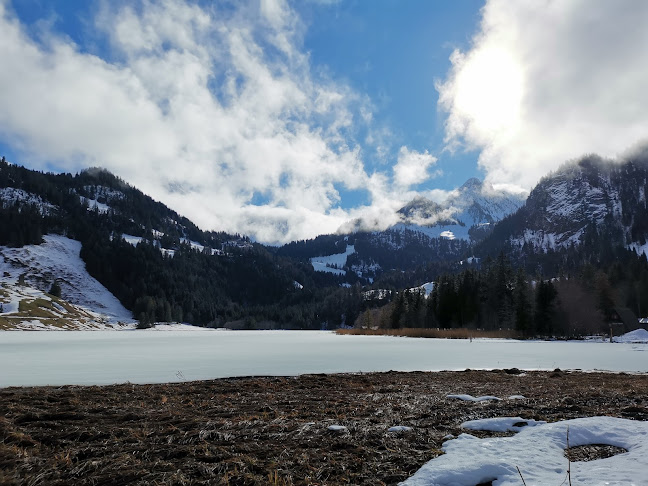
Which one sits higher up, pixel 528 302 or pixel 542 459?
pixel 528 302

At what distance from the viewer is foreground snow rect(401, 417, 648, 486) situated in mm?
Result: 4430

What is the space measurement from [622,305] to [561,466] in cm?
9564

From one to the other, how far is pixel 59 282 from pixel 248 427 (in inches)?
7410

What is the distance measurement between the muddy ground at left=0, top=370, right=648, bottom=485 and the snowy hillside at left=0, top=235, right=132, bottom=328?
13381cm

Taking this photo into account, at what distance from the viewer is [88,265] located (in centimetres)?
18850

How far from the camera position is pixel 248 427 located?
712 cm

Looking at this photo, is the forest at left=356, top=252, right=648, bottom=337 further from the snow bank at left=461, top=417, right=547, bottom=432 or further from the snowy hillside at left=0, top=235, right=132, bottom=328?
the snowy hillside at left=0, top=235, right=132, bottom=328

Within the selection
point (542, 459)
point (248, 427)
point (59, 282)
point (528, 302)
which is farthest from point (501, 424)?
point (59, 282)

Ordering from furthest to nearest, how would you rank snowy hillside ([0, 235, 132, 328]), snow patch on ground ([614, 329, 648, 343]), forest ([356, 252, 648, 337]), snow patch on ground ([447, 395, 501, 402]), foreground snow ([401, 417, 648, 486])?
snowy hillside ([0, 235, 132, 328]) → forest ([356, 252, 648, 337]) → snow patch on ground ([614, 329, 648, 343]) → snow patch on ground ([447, 395, 501, 402]) → foreground snow ([401, 417, 648, 486])

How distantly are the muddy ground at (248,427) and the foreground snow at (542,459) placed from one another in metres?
0.38

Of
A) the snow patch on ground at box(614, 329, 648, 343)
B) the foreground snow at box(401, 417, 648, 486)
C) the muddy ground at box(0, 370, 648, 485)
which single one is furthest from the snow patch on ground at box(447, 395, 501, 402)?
the snow patch on ground at box(614, 329, 648, 343)

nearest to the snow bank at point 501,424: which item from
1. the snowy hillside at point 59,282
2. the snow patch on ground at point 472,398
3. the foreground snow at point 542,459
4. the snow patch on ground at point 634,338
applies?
the foreground snow at point 542,459

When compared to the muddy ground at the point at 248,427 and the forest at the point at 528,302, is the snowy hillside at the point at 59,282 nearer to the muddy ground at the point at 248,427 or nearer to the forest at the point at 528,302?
the forest at the point at 528,302

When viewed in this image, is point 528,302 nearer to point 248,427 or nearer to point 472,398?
point 472,398
